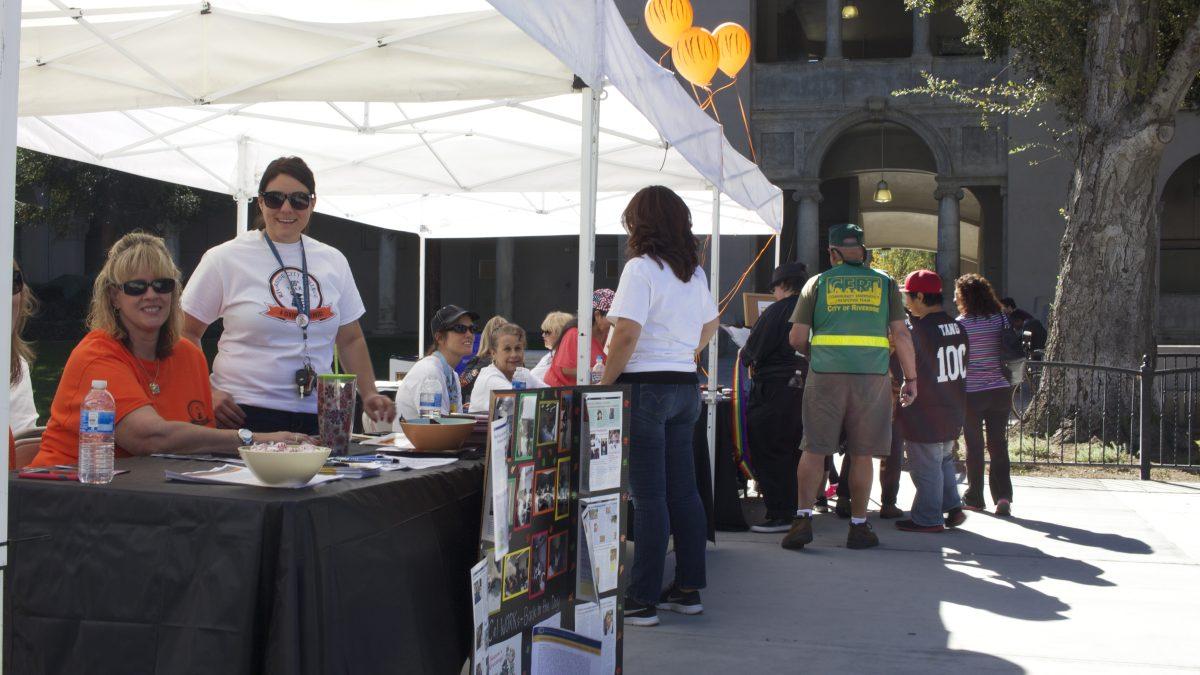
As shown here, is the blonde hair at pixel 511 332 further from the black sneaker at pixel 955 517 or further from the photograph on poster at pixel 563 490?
the black sneaker at pixel 955 517

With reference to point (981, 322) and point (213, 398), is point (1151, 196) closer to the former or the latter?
point (981, 322)

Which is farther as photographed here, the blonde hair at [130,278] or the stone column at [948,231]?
the stone column at [948,231]

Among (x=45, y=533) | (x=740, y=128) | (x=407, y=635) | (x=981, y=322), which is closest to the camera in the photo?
(x=45, y=533)

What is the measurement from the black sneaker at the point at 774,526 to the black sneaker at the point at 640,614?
2458 millimetres

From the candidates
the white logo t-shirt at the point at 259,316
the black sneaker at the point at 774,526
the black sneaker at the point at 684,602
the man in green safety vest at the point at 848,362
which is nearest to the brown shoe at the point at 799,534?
the man in green safety vest at the point at 848,362

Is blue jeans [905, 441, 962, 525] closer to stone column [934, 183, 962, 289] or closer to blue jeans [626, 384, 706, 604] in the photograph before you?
blue jeans [626, 384, 706, 604]

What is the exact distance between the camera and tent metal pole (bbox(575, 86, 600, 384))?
4.24 m

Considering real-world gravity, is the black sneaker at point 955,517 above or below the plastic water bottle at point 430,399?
below

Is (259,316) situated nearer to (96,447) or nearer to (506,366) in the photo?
(96,447)

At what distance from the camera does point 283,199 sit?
12.2ft

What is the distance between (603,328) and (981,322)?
287 cm

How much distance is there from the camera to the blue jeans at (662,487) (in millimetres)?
4668

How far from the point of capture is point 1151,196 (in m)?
Answer: 12.1

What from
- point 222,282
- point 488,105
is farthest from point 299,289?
point 488,105
